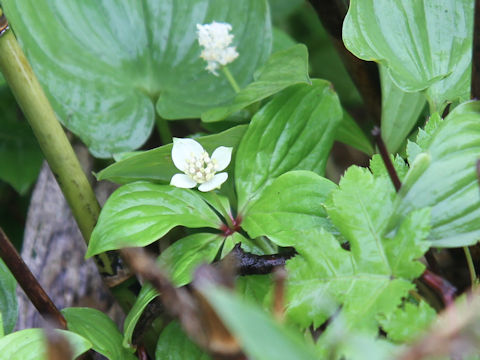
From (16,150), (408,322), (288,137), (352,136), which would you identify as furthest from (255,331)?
(16,150)

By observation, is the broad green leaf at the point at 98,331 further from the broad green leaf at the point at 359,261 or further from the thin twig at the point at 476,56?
the thin twig at the point at 476,56

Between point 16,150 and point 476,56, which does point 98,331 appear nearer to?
point 476,56

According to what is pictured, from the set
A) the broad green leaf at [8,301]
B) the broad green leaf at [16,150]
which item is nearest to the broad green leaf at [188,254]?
the broad green leaf at [8,301]

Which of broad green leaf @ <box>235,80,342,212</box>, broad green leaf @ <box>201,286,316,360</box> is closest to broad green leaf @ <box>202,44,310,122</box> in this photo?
broad green leaf @ <box>235,80,342,212</box>

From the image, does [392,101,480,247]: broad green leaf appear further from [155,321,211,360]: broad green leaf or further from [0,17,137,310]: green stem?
[0,17,137,310]: green stem

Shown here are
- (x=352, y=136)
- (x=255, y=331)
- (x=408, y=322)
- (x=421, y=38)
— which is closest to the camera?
(x=255, y=331)
